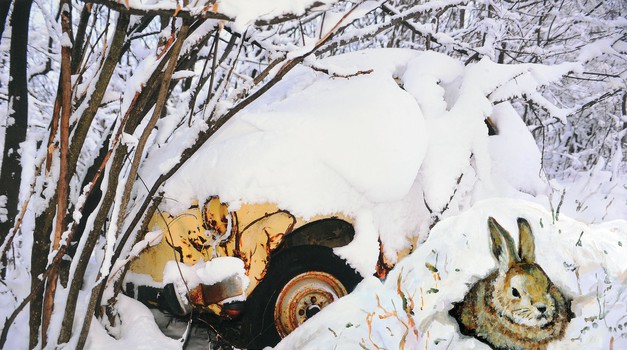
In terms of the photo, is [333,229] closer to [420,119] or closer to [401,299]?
[401,299]

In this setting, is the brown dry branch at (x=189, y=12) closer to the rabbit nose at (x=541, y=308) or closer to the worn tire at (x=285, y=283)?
the worn tire at (x=285, y=283)

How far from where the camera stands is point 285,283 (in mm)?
3334

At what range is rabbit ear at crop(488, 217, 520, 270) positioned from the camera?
9.07ft

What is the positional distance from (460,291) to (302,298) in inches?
39.9

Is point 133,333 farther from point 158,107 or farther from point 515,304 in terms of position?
point 515,304

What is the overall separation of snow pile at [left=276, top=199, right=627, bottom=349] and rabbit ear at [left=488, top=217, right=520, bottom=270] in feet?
0.22

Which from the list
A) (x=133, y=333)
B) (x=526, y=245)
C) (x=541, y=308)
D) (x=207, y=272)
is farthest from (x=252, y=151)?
(x=541, y=308)

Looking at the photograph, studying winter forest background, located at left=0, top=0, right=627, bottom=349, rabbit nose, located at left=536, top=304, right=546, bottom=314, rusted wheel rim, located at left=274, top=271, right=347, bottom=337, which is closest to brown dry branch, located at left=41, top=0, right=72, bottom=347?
winter forest background, located at left=0, top=0, right=627, bottom=349

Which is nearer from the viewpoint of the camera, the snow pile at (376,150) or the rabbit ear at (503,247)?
the rabbit ear at (503,247)

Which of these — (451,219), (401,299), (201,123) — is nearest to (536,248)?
(451,219)

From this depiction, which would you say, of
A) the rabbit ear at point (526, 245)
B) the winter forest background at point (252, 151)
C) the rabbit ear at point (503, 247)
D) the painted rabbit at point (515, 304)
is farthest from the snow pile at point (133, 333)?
the rabbit ear at point (526, 245)

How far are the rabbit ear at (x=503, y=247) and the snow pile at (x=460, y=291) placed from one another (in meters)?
0.07

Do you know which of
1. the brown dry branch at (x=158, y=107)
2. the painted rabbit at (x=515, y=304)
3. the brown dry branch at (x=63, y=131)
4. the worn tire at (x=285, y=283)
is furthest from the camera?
the worn tire at (x=285, y=283)

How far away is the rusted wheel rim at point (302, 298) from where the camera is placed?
332cm
